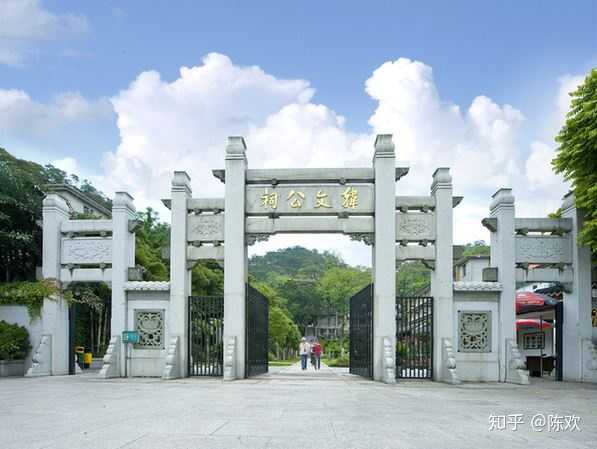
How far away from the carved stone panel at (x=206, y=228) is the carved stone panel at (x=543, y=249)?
7.29 m

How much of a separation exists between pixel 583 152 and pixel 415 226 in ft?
13.3

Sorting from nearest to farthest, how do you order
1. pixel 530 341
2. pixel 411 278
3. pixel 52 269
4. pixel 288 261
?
pixel 52 269 < pixel 530 341 < pixel 411 278 < pixel 288 261

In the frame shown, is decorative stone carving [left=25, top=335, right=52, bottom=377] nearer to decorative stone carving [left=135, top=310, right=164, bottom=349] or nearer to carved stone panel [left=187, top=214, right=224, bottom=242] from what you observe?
decorative stone carving [left=135, top=310, right=164, bottom=349]

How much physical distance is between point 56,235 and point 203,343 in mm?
4685

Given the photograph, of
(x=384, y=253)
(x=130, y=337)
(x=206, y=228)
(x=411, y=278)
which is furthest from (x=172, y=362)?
(x=411, y=278)

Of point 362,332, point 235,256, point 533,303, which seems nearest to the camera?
point 235,256

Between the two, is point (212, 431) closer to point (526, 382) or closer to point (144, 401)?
point (144, 401)

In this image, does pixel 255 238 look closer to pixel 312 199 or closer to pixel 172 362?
pixel 312 199

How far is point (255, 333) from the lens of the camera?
54.3 feet

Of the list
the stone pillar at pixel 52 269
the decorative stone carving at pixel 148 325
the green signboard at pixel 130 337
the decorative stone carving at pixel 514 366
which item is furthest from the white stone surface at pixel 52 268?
the decorative stone carving at pixel 514 366

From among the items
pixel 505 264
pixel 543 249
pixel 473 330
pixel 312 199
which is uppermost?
pixel 312 199

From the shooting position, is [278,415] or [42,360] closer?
[278,415]

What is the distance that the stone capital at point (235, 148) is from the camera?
15316 millimetres

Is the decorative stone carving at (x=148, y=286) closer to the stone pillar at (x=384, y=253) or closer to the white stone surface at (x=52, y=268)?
the white stone surface at (x=52, y=268)
